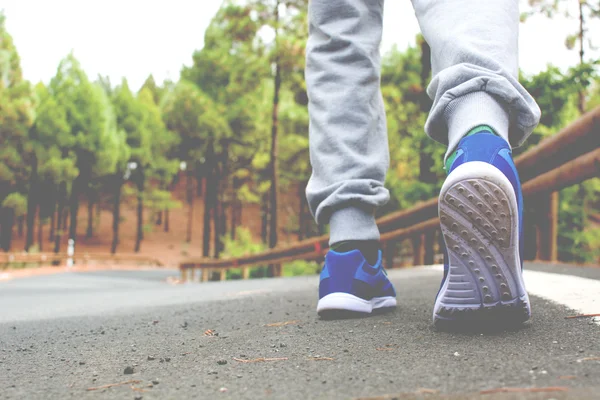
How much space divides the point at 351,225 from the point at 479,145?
1.82 feet

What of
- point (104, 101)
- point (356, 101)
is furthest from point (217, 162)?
point (356, 101)

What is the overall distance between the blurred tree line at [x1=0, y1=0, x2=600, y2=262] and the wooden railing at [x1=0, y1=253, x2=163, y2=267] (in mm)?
2796

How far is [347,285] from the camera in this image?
5.31 feet

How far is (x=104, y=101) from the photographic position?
27266 mm

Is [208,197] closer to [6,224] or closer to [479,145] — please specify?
[6,224]

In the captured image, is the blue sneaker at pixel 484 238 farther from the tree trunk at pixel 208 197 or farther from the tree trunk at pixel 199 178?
the tree trunk at pixel 199 178

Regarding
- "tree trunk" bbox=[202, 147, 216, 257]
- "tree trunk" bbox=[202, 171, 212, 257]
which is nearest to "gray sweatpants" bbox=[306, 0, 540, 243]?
"tree trunk" bbox=[202, 147, 216, 257]

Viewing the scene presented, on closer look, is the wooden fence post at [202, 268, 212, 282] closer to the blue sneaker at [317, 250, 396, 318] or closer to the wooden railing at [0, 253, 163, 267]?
the wooden railing at [0, 253, 163, 267]

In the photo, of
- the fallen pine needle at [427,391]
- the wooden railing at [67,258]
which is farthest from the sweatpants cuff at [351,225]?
the wooden railing at [67,258]

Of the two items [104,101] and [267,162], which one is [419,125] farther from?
[104,101]

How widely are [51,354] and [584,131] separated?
2917 mm

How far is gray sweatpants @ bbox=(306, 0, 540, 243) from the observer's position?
130 cm

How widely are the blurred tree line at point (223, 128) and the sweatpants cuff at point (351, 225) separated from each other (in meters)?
4.99

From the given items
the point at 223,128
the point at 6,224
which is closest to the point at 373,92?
the point at 223,128
